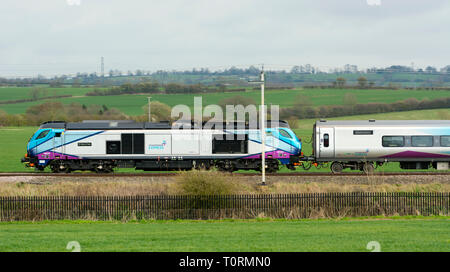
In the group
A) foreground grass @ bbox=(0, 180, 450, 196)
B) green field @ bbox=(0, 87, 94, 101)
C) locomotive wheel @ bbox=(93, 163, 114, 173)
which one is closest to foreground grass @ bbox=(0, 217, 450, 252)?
foreground grass @ bbox=(0, 180, 450, 196)

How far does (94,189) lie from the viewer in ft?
106

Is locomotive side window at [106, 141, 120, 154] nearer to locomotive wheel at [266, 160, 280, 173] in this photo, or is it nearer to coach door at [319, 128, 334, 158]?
locomotive wheel at [266, 160, 280, 173]

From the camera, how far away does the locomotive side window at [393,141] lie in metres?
41.2

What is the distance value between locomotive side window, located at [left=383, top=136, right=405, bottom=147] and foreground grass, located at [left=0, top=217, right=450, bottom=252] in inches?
706

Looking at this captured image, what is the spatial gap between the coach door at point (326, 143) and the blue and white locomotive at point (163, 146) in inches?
64.4

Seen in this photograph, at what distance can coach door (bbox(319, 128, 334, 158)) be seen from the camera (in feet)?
136

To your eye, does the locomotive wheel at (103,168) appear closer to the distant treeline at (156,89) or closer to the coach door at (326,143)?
the coach door at (326,143)

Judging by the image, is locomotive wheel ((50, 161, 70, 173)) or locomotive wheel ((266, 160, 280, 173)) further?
locomotive wheel ((50, 161, 70, 173))

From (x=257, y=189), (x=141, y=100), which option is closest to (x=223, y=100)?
(x=141, y=100)

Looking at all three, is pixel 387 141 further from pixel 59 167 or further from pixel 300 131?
pixel 300 131

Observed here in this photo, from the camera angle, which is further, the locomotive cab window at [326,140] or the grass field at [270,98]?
the grass field at [270,98]

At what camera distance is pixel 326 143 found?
41.7m

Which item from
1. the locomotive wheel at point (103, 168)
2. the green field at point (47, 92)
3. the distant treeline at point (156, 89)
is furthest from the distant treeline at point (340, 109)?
the locomotive wheel at point (103, 168)

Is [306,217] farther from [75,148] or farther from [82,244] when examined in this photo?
[75,148]
